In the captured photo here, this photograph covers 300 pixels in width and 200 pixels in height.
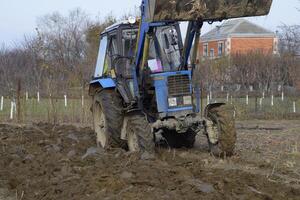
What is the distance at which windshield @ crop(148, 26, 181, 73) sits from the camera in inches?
400

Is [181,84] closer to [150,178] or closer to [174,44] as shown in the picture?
[174,44]

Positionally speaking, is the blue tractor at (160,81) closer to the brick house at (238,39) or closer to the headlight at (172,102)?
the headlight at (172,102)

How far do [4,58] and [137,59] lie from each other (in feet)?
81.2

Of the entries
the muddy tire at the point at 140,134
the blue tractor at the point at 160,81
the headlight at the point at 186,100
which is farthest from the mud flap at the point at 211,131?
the muddy tire at the point at 140,134

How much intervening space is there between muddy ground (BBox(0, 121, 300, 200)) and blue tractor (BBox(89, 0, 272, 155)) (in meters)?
0.51

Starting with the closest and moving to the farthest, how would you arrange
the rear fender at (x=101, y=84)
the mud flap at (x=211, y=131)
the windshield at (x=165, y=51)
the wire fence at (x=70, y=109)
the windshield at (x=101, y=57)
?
the mud flap at (x=211, y=131) → the windshield at (x=165, y=51) → the rear fender at (x=101, y=84) → the windshield at (x=101, y=57) → the wire fence at (x=70, y=109)

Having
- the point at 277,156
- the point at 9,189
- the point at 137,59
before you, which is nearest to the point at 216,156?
the point at 277,156

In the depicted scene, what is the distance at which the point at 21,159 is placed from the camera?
9266 millimetres

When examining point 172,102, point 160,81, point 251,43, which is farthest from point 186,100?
point 251,43

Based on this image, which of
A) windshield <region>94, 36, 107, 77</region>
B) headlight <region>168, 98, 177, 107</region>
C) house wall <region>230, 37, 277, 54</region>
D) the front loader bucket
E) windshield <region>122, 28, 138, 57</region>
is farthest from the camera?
house wall <region>230, 37, 277, 54</region>

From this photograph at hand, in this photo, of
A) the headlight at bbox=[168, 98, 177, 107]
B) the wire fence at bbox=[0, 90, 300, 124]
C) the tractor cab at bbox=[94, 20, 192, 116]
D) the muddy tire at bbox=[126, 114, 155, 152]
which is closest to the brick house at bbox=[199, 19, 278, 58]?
the wire fence at bbox=[0, 90, 300, 124]

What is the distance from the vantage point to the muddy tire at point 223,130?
9.27 metres

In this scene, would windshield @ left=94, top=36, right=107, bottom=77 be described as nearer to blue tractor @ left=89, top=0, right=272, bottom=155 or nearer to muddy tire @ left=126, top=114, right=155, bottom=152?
blue tractor @ left=89, top=0, right=272, bottom=155

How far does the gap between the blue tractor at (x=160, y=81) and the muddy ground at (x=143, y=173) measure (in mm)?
515
